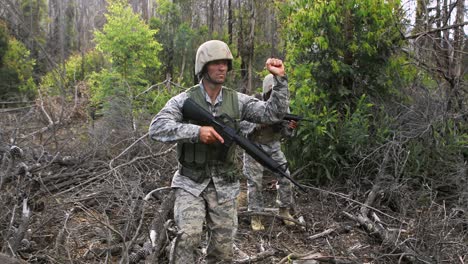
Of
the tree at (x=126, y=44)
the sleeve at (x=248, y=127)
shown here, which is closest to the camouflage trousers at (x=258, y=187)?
the sleeve at (x=248, y=127)

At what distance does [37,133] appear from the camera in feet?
21.9

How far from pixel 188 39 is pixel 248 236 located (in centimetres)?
1391

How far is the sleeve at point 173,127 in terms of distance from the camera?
2.88 m

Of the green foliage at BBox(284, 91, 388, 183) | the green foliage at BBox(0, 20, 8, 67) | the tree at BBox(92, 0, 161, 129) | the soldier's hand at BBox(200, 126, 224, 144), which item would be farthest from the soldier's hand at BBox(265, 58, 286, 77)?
the green foliage at BBox(0, 20, 8, 67)

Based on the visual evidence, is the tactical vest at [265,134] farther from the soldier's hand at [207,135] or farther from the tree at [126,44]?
the tree at [126,44]

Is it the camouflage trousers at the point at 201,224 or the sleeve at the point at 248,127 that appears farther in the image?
the sleeve at the point at 248,127

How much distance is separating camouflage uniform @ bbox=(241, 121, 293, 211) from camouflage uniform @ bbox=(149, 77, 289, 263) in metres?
1.69

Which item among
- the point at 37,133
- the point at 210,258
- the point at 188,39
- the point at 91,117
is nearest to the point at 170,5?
the point at 188,39

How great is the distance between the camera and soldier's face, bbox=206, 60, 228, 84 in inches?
124

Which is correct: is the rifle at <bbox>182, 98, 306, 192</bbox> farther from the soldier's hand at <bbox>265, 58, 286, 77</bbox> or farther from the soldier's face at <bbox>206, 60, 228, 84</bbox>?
the soldier's hand at <bbox>265, 58, 286, 77</bbox>

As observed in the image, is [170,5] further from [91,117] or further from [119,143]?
[119,143]

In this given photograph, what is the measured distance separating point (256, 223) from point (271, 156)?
2.37ft

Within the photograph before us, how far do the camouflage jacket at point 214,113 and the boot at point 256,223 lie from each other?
177cm

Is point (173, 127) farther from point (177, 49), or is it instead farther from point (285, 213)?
point (177, 49)
